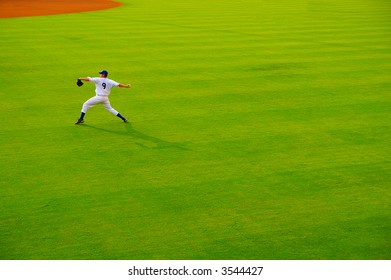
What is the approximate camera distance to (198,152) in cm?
1281

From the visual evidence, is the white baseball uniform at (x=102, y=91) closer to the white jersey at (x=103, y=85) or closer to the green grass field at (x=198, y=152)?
the white jersey at (x=103, y=85)

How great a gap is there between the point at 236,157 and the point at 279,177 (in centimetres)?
129

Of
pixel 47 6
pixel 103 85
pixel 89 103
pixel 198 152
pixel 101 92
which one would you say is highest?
pixel 47 6

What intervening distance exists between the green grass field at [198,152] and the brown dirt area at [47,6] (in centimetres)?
1258

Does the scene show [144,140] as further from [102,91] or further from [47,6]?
[47,6]

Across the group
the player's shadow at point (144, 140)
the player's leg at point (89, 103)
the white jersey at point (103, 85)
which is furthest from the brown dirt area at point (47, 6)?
the player's shadow at point (144, 140)

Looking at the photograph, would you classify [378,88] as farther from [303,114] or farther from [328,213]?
[328,213]

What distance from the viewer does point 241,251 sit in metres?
8.77

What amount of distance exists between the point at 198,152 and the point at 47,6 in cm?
3235

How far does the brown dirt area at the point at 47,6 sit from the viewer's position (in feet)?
123

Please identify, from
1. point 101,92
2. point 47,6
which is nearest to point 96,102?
point 101,92

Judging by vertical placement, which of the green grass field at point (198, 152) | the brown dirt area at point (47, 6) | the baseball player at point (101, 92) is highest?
the brown dirt area at point (47, 6)

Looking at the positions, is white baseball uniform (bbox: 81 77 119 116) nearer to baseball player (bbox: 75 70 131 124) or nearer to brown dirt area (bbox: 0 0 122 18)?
baseball player (bbox: 75 70 131 124)

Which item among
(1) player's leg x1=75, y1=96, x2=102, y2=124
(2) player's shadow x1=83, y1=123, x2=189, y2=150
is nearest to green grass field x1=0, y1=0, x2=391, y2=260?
(2) player's shadow x1=83, y1=123, x2=189, y2=150
